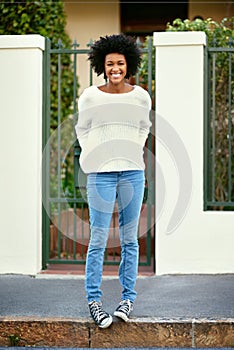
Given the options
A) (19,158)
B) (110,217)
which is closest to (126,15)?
(19,158)

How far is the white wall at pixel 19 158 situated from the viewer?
285 inches

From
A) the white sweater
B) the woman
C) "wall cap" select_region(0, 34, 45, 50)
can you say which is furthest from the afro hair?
"wall cap" select_region(0, 34, 45, 50)

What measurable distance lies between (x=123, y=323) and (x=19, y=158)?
234 centimetres

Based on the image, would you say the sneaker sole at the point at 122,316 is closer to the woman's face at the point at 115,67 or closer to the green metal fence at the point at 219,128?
the woman's face at the point at 115,67

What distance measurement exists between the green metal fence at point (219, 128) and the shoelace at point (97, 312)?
7.17 feet

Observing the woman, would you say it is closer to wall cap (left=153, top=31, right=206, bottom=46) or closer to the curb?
the curb

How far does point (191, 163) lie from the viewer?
710cm

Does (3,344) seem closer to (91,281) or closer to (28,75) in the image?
(91,281)

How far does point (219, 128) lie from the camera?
7.83m

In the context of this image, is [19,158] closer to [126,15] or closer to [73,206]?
[73,206]

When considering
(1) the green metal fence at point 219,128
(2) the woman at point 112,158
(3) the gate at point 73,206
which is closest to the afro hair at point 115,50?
(2) the woman at point 112,158

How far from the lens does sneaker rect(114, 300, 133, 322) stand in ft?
17.7

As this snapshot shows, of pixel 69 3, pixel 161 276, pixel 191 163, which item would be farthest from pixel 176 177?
pixel 69 3

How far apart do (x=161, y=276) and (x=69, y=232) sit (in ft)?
5.08
